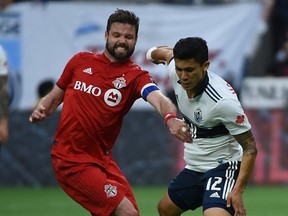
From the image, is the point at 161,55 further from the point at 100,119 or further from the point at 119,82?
the point at 100,119

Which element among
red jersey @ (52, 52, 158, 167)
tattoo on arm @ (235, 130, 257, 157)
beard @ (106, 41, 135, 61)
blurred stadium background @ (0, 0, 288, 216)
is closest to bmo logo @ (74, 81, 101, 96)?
red jersey @ (52, 52, 158, 167)

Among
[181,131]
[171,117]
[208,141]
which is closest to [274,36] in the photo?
[208,141]

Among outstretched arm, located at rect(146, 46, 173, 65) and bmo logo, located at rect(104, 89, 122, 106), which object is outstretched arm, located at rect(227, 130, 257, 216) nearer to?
bmo logo, located at rect(104, 89, 122, 106)

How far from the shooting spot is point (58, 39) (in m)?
18.2

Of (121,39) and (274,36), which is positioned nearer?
(121,39)

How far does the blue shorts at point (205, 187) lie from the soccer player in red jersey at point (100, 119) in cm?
49

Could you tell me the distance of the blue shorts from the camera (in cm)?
970

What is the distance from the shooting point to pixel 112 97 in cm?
1008

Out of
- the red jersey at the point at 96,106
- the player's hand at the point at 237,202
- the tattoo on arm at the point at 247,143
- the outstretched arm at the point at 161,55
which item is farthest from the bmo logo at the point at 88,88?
the player's hand at the point at 237,202

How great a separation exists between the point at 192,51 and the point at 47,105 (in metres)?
1.62

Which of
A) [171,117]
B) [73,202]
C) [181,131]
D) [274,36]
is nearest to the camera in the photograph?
[181,131]

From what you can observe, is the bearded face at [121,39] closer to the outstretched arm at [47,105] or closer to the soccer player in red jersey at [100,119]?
the soccer player in red jersey at [100,119]

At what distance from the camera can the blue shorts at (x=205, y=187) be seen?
9.70 m

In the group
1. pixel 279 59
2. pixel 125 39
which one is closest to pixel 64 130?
pixel 125 39
